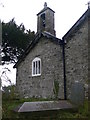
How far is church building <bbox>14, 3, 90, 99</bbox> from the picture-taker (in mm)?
13648

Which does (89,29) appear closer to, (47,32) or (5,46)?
(47,32)

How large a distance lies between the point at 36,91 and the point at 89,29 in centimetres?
690

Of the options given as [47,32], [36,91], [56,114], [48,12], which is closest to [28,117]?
[56,114]

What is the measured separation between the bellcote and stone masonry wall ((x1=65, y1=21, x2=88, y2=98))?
3.92 m

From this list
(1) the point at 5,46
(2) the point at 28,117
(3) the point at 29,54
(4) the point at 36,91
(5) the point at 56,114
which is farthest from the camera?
(1) the point at 5,46

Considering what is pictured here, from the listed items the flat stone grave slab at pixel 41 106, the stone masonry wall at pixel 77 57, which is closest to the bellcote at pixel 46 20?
the stone masonry wall at pixel 77 57

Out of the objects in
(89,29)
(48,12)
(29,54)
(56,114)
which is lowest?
(56,114)

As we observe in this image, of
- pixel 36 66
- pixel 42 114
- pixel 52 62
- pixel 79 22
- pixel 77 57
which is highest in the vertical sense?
pixel 79 22

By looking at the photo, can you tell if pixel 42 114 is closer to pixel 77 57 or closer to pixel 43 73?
pixel 77 57

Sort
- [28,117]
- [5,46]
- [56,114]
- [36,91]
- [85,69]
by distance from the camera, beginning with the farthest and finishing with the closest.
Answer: [5,46] < [36,91] < [85,69] < [56,114] < [28,117]

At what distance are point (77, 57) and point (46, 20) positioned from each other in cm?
573

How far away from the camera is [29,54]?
732 inches

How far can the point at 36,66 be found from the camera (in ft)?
57.5

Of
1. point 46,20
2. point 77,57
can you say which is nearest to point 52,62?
point 77,57
